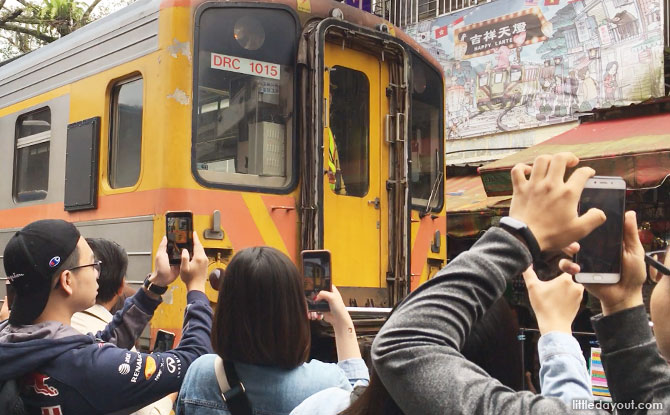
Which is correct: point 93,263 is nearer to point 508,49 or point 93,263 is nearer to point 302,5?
point 302,5

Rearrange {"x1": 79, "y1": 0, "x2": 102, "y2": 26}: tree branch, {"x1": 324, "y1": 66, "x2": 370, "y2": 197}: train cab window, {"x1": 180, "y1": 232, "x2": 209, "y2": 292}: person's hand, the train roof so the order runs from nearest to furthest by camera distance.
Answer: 1. {"x1": 180, "y1": 232, "x2": 209, "y2": 292}: person's hand
2. the train roof
3. {"x1": 324, "y1": 66, "x2": 370, "y2": 197}: train cab window
4. {"x1": 79, "y1": 0, "x2": 102, "y2": 26}: tree branch

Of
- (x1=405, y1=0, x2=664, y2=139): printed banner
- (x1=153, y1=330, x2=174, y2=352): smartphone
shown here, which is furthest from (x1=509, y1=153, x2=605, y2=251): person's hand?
(x1=405, y1=0, x2=664, y2=139): printed banner

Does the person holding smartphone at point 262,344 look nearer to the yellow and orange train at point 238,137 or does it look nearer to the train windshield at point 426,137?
the yellow and orange train at point 238,137

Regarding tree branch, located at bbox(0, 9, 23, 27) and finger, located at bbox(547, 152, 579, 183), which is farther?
tree branch, located at bbox(0, 9, 23, 27)

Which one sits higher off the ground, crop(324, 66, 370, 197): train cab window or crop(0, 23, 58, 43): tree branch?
crop(0, 23, 58, 43): tree branch

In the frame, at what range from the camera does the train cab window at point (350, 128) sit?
6.04m

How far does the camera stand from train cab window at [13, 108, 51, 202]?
641cm

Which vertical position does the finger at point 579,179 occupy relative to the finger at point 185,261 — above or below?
above

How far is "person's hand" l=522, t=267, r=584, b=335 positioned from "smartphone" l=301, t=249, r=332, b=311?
4.40 ft

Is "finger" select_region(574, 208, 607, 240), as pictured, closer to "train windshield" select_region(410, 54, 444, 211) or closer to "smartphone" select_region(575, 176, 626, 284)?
"smartphone" select_region(575, 176, 626, 284)

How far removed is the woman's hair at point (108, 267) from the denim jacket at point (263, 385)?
1.09m

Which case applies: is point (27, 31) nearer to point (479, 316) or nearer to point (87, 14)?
point (87, 14)

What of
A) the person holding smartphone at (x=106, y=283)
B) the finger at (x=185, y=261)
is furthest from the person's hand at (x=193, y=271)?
the person holding smartphone at (x=106, y=283)

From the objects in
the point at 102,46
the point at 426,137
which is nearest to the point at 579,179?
the point at 102,46
